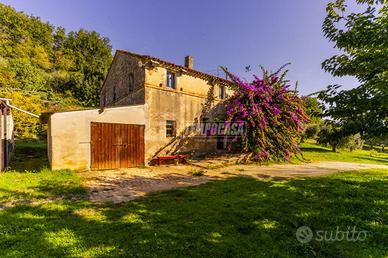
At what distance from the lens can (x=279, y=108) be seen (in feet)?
47.9

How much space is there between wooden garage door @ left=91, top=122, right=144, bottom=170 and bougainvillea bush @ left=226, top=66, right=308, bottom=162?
251 inches

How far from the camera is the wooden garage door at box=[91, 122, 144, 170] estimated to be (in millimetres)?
10657

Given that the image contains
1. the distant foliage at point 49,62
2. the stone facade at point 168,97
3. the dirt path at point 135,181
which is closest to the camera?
the dirt path at point 135,181

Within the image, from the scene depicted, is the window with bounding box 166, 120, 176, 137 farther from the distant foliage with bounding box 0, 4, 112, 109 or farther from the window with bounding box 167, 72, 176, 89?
the distant foliage with bounding box 0, 4, 112, 109

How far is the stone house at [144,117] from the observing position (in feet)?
32.9

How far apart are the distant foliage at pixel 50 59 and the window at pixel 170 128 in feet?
82.5

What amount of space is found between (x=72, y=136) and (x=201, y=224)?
851 centimetres

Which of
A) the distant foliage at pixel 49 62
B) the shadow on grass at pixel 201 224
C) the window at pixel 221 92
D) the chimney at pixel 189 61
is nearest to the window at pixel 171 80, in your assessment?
the chimney at pixel 189 61

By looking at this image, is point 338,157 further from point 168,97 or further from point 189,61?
point 168,97

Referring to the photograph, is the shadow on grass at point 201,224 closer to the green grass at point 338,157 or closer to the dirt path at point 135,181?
the dirt path at point 135,181

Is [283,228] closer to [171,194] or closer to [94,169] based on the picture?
[171,194]

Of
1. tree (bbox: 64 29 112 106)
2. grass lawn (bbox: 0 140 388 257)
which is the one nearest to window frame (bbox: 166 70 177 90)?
grass lawn (bbox: 0 140 388 257)

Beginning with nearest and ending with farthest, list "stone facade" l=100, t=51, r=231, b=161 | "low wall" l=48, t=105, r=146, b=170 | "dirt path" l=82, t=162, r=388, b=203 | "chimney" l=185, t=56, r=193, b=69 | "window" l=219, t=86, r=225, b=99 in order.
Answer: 1. "dirt path" l=82, t=162, r=388, b=203
2. "low wall" l=48, t=105, r=146, b=170
3. "stone facade" l=100, t=51, r=231, b=161
4. "window" l=219, t=86, r=225, b=99
5. "chimney" l=185, t=56, r=193, b=69

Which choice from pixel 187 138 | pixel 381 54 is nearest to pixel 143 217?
pixel 381 54
